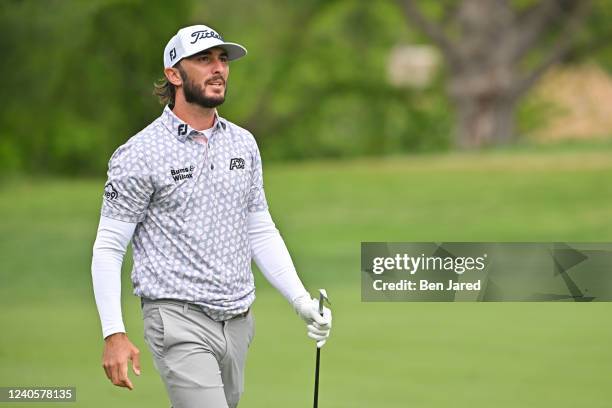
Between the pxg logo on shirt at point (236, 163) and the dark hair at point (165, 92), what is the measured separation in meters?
0.32

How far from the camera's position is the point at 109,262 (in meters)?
4.43

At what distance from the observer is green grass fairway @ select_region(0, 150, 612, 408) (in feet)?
27.9

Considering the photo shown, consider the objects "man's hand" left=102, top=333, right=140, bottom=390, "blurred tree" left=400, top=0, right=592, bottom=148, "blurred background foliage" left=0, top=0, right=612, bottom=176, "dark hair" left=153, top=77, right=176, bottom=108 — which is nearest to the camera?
"man's hand" left=102, top=333, right=140, bottom=390

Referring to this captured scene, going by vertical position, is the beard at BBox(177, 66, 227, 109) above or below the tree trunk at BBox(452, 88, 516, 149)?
below

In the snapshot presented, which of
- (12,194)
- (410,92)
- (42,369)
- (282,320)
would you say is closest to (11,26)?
(12,194)

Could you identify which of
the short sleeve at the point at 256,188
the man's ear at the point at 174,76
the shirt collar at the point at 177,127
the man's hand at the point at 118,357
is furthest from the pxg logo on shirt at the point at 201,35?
the man's hand at the point at 118,357

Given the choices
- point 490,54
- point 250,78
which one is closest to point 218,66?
point 490,54

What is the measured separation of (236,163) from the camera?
4.57 m

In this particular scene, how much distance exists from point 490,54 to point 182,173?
2607cm

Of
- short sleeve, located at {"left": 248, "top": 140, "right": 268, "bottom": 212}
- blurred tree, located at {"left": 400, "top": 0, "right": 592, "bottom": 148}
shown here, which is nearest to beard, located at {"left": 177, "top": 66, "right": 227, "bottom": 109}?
short sleeve, located at {"left": 248, "top": 140, "right": 268, "bottom": 212}

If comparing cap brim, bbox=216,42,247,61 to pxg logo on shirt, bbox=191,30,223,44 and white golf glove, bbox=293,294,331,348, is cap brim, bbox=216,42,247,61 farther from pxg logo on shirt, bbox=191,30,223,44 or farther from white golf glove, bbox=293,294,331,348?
white golf glove, bbox=293,294,331,348

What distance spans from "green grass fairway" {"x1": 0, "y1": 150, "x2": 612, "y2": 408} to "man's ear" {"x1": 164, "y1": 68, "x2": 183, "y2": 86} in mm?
3661

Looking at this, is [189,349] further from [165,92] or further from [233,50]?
[233,50]

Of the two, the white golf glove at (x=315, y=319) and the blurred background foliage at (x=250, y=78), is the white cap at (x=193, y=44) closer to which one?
the white golf glove at (x=315, y=319)
